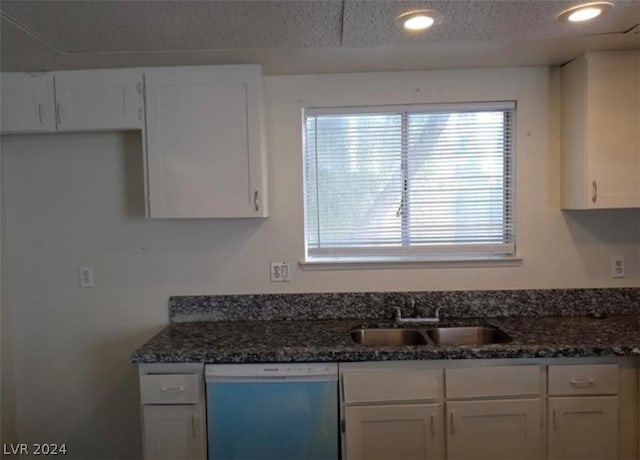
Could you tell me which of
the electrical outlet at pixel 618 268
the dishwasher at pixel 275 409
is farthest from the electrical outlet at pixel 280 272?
the electrical outlet at pixel 618 268

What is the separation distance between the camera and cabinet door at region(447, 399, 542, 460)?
183 cm

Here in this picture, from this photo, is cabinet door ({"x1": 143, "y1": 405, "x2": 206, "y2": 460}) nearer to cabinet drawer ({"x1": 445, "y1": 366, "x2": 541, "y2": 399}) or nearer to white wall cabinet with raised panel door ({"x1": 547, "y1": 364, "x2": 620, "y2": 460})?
cabinet drawer ({"x1": 445, "y1": 366, "x2": 541, "y2": 399})

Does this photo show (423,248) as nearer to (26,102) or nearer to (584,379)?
(584,379)

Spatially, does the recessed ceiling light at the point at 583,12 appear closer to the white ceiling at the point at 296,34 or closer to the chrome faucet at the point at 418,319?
the white ceiling at the point at 296,34

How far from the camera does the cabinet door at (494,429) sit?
6.01ft

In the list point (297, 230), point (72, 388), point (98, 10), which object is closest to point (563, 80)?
point (297, 230)

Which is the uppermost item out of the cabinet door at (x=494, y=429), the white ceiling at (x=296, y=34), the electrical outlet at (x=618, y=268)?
the white ceiling at (x=296, y=34)

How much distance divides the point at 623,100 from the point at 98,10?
2.34m

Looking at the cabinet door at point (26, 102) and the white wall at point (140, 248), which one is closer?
the cabinet door at point (26, 102)

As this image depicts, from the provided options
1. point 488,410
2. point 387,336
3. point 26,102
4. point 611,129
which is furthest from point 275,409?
point 611,129

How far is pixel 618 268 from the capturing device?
2.31 m

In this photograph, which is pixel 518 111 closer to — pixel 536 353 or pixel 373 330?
pixel 536 353

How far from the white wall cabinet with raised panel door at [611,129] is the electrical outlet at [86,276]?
267 centimetres

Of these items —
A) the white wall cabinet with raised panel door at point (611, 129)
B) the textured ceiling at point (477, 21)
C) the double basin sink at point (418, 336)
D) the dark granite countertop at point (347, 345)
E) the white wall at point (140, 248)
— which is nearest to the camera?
the textured ceiling at point (477, 21)
